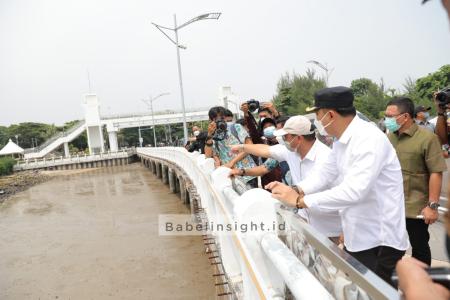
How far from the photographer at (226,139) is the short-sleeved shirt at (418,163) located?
1.65 metres

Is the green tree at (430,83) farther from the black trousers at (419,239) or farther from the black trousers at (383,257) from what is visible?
the black trousers at (383,257)

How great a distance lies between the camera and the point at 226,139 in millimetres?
4875

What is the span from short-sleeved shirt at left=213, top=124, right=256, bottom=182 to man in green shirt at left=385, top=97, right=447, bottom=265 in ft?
5.67

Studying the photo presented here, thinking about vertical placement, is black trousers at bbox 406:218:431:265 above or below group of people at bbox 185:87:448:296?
below

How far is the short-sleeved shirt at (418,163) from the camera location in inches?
118

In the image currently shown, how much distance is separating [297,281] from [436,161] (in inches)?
82.2

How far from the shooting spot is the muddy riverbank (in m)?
7.27

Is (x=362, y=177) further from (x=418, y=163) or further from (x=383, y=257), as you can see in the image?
(x=418, y=163)

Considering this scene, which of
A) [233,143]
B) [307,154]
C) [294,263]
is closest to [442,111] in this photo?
[307,154]

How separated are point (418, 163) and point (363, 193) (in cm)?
142

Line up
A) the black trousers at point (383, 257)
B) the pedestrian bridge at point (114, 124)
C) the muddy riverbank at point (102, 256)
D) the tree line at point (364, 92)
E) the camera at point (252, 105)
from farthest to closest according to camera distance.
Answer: the pedestrian bridge at point (114, 124)
the tree line at point (364, 92)
the muddy riverbank at point (102, 256)
the camera at point (252, 105)
the black trousers at point (383, 257)

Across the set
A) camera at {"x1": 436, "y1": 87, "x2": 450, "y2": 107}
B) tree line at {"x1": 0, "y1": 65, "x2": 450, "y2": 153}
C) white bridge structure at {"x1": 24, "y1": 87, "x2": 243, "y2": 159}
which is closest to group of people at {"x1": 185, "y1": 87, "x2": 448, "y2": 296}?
camera at {"x1": 436, "y1": 87, "x2": 450, "y2": 107}

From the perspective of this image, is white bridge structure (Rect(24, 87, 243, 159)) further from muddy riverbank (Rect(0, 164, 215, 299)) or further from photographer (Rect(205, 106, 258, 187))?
photographer (Rect(205, 106, 258, 187))

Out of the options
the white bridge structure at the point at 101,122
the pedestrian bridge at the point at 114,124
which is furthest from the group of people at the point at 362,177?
the pedestrian bridge at the point at 114,124
